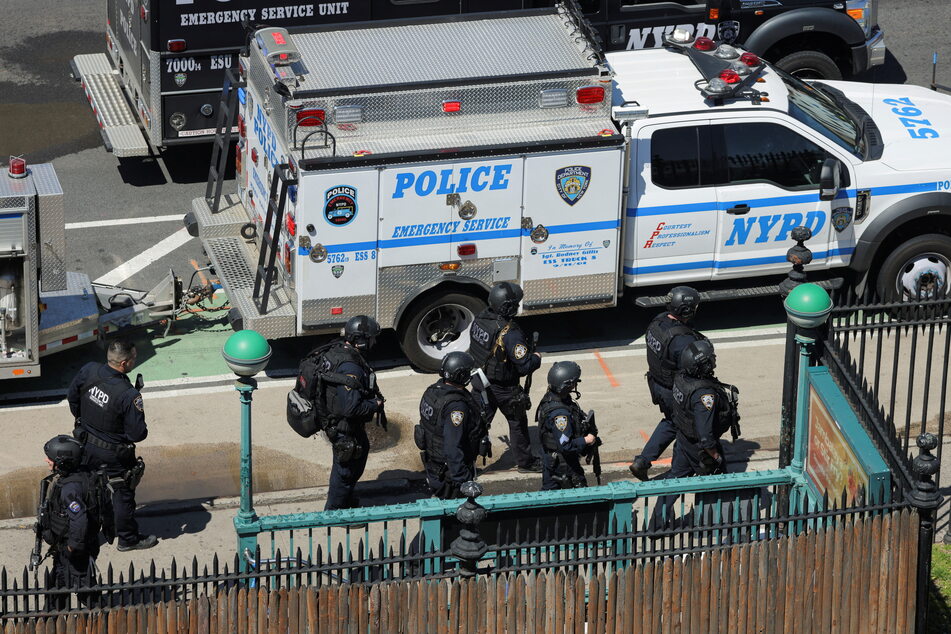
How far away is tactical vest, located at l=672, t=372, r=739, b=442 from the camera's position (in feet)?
32.4

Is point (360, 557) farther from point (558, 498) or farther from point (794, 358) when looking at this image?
point (794, 358)

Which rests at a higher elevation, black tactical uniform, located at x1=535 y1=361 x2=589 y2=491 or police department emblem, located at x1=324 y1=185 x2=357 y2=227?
police department emblem, located at x1=324 y1=185 x2=357 y2=227

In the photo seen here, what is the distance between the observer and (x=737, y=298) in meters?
13.0

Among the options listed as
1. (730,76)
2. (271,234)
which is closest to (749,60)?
(730,76)

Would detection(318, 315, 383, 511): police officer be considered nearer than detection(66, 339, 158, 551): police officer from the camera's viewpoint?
No

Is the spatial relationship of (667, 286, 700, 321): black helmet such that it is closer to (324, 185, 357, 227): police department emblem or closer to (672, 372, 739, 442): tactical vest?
(672, 372, 739, 442): tactical vest

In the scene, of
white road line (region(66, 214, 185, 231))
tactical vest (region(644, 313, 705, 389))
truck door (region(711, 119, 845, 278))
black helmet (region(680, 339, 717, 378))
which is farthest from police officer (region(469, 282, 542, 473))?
white road line (region(66, 214, 185, 231))

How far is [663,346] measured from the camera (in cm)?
1062

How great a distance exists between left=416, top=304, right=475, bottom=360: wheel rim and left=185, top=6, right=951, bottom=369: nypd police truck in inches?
0.7

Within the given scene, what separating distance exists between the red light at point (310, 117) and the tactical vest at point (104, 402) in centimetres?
268

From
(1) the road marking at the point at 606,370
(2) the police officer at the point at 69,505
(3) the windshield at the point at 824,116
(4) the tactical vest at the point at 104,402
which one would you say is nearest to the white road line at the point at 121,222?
(1) the road marking at the point at 606,370

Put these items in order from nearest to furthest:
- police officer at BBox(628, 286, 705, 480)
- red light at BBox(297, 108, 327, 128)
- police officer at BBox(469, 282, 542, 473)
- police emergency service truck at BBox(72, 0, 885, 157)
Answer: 1. police officer at BBox(628, 286, 705, 480)
2. police officer at BBox(469, 282, 542, 473)
3. red light at BBox(297, 108, 327, 128)
4. police emergency service truck at BBox(72, 0, 885, 157)

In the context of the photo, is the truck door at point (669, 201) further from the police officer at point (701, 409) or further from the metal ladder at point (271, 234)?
the metal ladder at point (271, 234)

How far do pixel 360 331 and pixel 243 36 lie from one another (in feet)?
17.5
